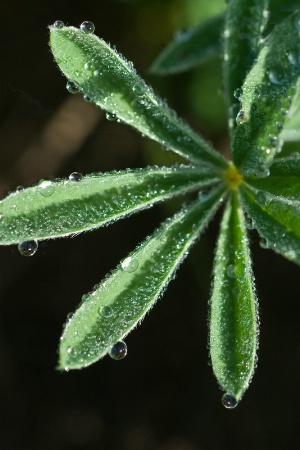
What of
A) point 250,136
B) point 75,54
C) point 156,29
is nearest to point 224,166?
point 250,136

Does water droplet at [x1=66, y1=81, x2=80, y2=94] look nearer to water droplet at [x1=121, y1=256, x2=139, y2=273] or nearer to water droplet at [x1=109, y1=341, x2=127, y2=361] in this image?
water droplet at [x1=121, y1=256, x2=139, y2=273]

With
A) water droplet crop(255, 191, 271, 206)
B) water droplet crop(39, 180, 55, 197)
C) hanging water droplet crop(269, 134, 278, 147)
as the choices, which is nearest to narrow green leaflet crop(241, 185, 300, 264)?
water droplet crop(255, 191, 271, 206)

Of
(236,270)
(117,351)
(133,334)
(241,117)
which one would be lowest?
(133,334)

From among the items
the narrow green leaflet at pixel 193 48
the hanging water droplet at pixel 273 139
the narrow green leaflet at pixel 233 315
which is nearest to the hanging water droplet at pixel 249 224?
the narrow green leaflet at pixel 233 315

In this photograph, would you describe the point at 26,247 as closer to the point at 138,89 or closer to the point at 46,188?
the point at 46,188

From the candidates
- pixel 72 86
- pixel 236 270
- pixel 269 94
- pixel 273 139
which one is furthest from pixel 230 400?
pixel 72 86

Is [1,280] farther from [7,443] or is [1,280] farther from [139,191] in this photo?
[139,191]
